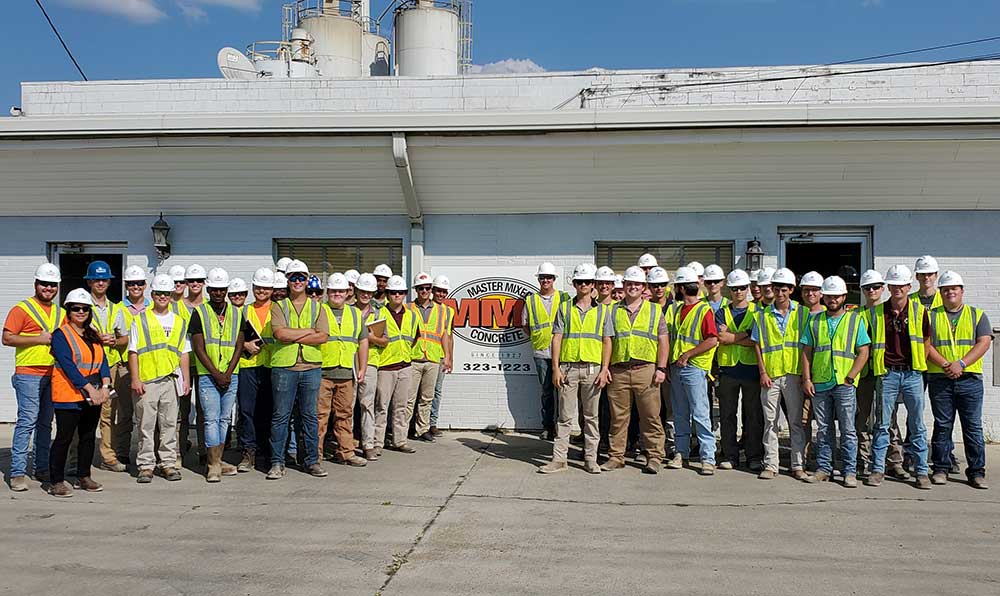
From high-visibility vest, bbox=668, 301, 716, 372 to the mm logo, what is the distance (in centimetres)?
256

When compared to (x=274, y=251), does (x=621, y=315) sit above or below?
below

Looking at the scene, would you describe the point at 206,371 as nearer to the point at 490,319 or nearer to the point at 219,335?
the point at 219,335

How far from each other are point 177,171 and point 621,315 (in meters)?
5.74

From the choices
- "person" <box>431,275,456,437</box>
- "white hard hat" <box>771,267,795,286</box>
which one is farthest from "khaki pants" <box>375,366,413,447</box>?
"white hard hat" <box>771,267,795,286</box>

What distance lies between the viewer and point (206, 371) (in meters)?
7.44

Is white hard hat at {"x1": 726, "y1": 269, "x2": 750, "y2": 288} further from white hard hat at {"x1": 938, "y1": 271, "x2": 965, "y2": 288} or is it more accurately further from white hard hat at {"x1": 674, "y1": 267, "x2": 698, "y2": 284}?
white hard hat at {"x1": 938, "y1": 271, "x2": 965, "y2": 288}

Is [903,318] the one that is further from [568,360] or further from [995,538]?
[568,360]

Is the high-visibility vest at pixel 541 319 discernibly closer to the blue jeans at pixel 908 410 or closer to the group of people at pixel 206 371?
the group of people at pixel 206 371

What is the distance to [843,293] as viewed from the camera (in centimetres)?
738

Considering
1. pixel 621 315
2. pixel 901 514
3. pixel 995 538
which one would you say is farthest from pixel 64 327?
pixel 995 538

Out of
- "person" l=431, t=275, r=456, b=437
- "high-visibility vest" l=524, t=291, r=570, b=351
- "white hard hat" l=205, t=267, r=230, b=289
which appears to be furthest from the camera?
"person" l=431, t=275, r=456, b=437

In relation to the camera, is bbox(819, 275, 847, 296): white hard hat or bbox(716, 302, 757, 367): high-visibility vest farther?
bbox(716, 302, 757, 367): high-visibility vest

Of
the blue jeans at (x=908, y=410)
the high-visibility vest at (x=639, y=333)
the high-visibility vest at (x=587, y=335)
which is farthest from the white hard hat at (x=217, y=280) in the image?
the blue jeans at (x=908, y=410)

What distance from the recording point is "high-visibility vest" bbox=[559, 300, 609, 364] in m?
7.74
